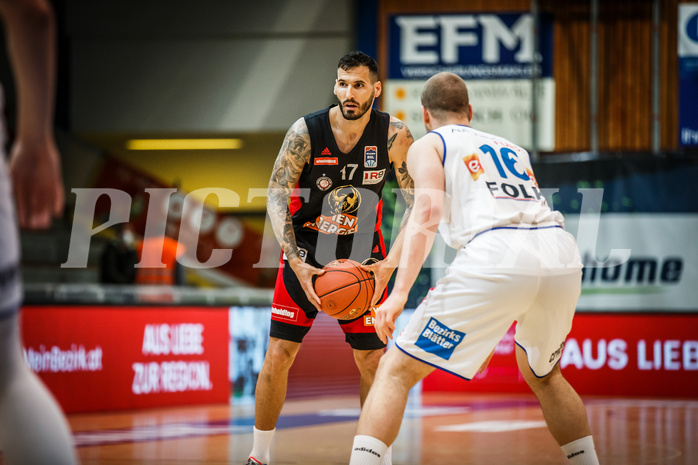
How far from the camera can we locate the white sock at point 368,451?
9.74 ft

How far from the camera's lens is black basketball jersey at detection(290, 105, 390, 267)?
4309mm

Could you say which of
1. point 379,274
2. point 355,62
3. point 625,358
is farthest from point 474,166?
point 625,358

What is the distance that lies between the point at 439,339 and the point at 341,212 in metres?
1.47

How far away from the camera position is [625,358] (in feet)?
33.3

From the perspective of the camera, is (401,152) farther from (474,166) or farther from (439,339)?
(439,339)

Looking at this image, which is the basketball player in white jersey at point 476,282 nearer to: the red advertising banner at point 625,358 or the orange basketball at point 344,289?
A: the orange basketball at point 344,289

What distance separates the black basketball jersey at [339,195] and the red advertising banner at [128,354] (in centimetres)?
407

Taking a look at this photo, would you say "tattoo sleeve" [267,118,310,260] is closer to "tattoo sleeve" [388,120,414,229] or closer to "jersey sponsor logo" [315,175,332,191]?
"jersey sponsor logo" [315,175,332,191]

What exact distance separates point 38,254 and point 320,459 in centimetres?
821

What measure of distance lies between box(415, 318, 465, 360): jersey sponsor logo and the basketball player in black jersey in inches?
43.4

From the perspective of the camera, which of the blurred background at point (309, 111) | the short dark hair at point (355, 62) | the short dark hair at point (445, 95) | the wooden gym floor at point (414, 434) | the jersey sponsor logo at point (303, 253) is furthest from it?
the blurred background at point (309, 111)

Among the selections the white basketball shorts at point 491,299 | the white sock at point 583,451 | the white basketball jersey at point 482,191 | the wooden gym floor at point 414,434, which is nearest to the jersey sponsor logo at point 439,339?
Answer: the white basketball shorts at point 491,299

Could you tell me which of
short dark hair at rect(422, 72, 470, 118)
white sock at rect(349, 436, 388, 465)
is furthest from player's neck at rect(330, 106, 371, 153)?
white sock at rect(349, 436, 388, 465)

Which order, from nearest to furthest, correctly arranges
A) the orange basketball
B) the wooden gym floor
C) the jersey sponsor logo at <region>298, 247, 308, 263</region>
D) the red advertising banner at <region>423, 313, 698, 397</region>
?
the orange basketball < the jersey sponsor logo at <region>298, 247, 308, 263</region> < the wooden gym floor < the red advertising banner at <region>423, 313, 698, 397</region>
